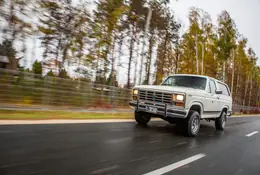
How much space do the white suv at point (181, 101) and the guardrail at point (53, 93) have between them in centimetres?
463

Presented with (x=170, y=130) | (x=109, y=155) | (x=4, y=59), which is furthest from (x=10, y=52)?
(x=109, y=155)

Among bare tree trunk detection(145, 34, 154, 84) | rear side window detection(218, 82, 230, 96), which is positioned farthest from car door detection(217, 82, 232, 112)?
bare tree trunk detection(145, 34, 154, 84)

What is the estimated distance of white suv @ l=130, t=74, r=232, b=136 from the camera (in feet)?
22.8

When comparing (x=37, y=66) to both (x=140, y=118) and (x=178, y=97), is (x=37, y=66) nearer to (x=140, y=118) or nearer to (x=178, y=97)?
(x=140, y=118)

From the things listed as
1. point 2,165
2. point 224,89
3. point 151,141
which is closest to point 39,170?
point 2,165

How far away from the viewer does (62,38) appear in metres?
14.3

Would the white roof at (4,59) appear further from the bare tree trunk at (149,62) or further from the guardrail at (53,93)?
the bare tree trunk at (149,62)

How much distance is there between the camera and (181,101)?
6.88m

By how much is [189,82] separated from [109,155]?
194 inches

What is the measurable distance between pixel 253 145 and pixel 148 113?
3217mm

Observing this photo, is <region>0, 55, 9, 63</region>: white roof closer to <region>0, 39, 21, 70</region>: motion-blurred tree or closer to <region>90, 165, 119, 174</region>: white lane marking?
<region>0, 39, 21, 70</region>: motion-blurred tree

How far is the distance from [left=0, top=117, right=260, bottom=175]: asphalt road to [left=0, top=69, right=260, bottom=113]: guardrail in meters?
4.15

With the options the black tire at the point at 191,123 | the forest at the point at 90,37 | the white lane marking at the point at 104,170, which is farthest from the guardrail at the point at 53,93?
the white lane marking at the point at 104,170

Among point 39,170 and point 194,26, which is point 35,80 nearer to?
point 39,170
